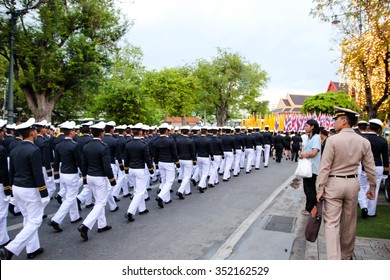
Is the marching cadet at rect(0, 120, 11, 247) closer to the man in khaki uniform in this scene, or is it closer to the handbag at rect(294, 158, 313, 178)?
the man in khaki uniform

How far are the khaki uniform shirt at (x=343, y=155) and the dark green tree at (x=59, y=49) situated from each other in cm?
2119

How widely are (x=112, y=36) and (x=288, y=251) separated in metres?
24.2

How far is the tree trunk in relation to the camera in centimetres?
2392

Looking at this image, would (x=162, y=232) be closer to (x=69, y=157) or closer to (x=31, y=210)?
(x=31, y=210)

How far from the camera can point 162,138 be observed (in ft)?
30.3

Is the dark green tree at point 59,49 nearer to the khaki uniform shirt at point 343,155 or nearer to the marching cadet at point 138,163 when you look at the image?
the marching cadet at point 138,163

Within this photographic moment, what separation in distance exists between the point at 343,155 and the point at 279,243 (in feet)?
→ 7.32

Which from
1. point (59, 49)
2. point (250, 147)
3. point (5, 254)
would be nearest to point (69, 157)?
point (5, 254)

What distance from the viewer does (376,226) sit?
665 cm

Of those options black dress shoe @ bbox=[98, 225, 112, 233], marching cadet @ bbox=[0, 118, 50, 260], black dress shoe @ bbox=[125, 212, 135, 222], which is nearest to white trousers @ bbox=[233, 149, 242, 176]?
black dress shoe @ bbox=[125, 212, 135, 222]

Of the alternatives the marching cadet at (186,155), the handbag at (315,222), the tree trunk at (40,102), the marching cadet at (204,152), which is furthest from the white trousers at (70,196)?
the tree trunk at (40,102)

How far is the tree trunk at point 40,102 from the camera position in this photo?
23922 mm

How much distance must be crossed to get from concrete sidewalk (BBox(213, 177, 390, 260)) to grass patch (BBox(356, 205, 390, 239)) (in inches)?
16.9

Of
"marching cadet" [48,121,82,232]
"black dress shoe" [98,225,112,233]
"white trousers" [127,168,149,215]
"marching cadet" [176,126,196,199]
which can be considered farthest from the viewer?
"marching cadet" [176,126,196,199]
